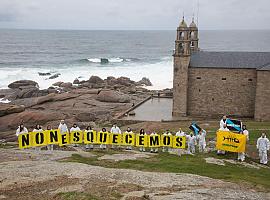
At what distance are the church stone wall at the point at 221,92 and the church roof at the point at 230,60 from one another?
56 cm

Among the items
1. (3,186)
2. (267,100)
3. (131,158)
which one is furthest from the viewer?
(267,100)

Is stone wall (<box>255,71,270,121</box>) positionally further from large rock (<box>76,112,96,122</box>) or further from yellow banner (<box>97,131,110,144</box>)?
yellow banner (<box>97,131,110,144</box>)

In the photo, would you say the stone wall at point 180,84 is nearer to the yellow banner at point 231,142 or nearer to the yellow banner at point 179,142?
the yellow banner at point 179,142

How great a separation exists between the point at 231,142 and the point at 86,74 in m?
67.8

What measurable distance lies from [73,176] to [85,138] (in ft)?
26.6

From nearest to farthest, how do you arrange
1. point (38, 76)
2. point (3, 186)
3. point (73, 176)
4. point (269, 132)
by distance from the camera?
1. point (3, 186)
2. point (73, 176)
3. point (269, 132)
4. point (38, 76)

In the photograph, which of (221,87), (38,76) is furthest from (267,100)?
(38,76)

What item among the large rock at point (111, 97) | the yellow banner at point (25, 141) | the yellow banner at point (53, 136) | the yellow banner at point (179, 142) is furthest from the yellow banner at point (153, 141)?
the large rock at point (111, 97)

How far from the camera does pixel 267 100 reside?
125 ft

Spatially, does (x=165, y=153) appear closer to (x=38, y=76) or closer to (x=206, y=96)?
(x=206, y=96)

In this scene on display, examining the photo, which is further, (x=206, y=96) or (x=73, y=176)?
(x=206, y=96)

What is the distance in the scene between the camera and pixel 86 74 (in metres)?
88.0

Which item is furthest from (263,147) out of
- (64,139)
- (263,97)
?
(263,97)

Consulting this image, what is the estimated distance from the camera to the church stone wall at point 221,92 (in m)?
40.0
